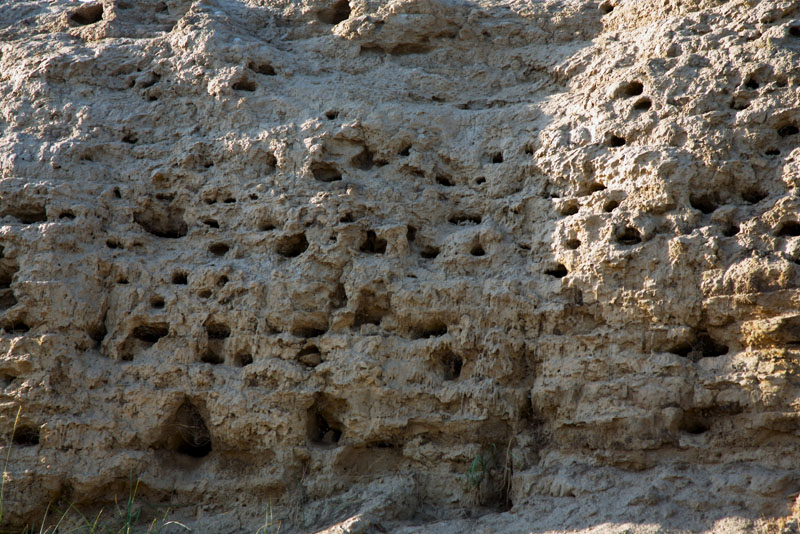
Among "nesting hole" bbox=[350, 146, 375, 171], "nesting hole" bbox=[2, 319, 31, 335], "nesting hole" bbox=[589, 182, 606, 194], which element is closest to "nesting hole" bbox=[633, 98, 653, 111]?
"nesting hole" bbox=[589, 182, 606, 194]

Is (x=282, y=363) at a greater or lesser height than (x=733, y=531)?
greater

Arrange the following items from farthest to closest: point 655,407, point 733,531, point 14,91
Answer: point 14,91 < point 655,407 < point 733,531

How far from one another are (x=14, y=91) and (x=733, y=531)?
481cm

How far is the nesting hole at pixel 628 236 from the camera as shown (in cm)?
432

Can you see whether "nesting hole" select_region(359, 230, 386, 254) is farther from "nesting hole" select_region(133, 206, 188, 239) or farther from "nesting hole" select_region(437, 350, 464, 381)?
"nesting hole" select_region(133, 206, 188, 239)

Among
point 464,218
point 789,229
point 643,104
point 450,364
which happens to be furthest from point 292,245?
point 789,229

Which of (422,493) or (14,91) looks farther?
(14,91)

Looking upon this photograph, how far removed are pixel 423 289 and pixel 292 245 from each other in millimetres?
816

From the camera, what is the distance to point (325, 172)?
4926 mm

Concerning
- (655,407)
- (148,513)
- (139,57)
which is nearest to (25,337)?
(148,513)

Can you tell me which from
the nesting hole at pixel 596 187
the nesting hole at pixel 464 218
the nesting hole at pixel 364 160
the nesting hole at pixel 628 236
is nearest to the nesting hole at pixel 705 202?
the nesting hole at pixel 628 236

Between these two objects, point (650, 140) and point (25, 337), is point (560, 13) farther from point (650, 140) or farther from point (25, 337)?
point (25, 337)

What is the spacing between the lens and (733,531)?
3.58 m

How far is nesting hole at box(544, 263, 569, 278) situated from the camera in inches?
175
